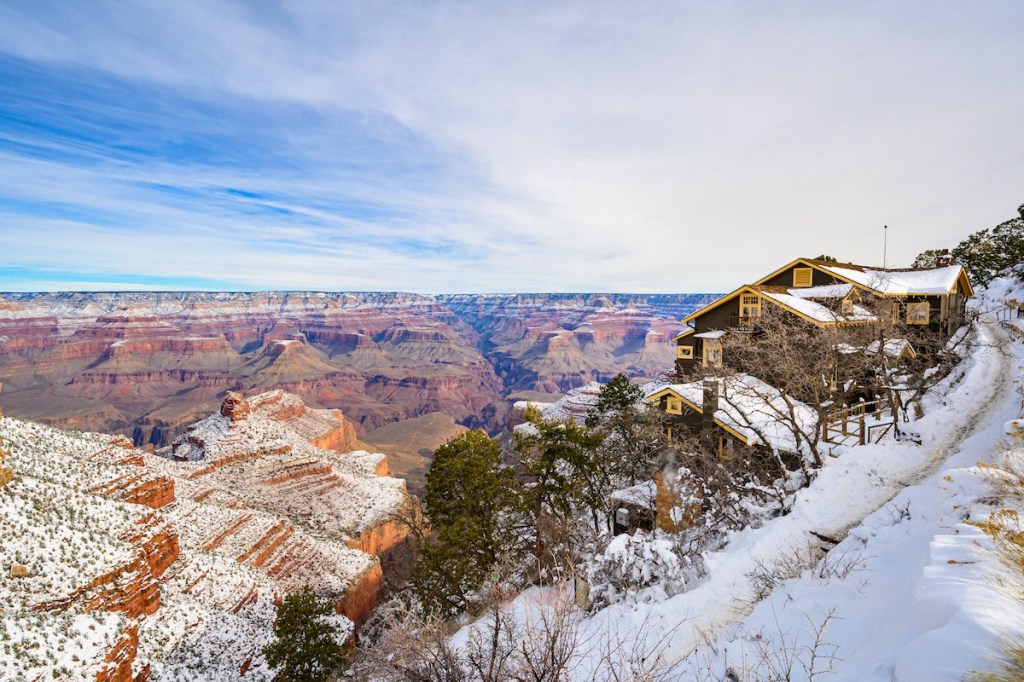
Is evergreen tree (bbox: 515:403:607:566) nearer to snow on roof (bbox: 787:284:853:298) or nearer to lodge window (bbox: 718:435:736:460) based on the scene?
lodge window (bbox: 718:435:736:460)

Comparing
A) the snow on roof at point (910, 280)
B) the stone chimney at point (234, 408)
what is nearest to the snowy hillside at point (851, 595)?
the snow on roof at point (910, 280)

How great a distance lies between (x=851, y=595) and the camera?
293 inches

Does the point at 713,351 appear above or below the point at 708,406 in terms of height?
above

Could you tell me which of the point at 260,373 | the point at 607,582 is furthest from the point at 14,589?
the point at 260,373

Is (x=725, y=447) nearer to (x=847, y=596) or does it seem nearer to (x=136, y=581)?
(x=847, y=596)

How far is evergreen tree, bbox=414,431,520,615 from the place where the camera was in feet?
56.3

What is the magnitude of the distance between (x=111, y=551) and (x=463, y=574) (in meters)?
16.2

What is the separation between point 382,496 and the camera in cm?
5031

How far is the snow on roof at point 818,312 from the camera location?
24.3 m

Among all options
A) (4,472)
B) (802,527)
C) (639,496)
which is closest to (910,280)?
(639,496)

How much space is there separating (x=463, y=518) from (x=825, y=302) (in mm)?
25968

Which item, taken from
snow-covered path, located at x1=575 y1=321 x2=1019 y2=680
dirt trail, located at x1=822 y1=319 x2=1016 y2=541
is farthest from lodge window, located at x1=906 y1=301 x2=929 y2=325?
snow-covered path, located at x1=575 y1=321 x2=1019 y2=680

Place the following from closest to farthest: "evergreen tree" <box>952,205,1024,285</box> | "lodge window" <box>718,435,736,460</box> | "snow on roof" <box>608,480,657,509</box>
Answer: "snow on roof" <box>608,480,657,509</box> → "lodge window" <box>718,435,736,460</box> → "evergreen tree" <box>952,205,1024,285</box>

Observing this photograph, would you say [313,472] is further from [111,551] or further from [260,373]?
[260,373]
